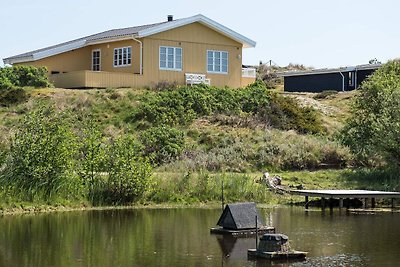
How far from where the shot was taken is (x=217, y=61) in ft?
170

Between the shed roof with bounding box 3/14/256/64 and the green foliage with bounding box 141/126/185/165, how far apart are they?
31.9 feet

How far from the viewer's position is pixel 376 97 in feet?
132

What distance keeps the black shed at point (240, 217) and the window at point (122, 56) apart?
1024 inches

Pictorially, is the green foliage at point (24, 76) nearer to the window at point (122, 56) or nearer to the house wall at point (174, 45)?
the house wall at point (174, 45)

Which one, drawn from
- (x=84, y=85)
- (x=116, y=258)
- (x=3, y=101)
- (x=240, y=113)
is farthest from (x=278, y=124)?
(x=116, y=258)

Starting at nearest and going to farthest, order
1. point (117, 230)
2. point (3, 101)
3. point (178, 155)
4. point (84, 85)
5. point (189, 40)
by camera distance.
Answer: point (117, 230) → point (178, 155) → point (3, 101) → point (84, 85) → point (189, 40)

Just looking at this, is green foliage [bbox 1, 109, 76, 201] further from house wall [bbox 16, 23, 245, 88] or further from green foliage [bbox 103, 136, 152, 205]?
house wall [bbox 16, 23, 245, 88]

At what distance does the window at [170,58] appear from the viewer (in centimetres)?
4950

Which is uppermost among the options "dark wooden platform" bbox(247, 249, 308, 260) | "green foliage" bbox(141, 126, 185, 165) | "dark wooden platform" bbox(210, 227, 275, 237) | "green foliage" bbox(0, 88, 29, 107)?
"green foliage" bbox(0, 88, 29, 107)

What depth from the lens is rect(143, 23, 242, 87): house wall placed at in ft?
161

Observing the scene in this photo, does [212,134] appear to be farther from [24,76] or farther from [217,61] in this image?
[24,76]

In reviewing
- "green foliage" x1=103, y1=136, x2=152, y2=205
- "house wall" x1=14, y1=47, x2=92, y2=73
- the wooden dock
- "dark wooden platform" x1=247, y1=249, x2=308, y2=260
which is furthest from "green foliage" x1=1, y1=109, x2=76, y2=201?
"house wall" x1=14, y1=47, x2=92, y2=73

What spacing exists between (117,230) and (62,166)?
645 centimetres

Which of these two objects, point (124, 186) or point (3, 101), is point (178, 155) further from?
point (3, 101)
